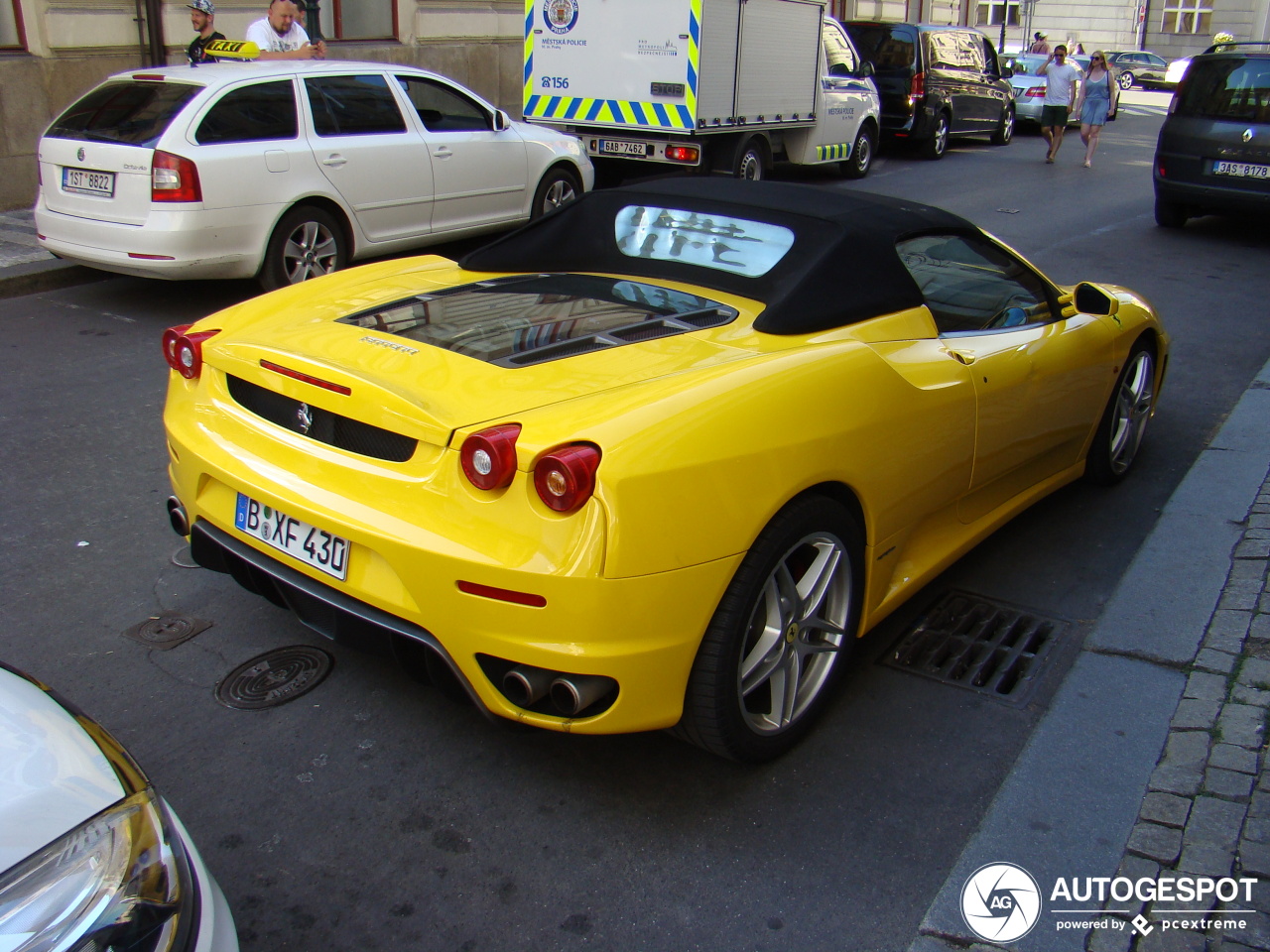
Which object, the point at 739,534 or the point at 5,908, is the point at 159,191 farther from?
the point at 5,908

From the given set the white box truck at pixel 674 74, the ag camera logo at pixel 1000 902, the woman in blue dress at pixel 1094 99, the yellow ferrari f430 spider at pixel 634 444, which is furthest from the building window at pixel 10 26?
the woman in blue dress at pixel 1094 99

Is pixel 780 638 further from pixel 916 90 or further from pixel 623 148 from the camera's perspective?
pixel 916 90

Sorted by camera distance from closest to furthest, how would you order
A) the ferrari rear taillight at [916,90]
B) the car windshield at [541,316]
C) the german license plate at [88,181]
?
1. the car windshield at [541,316]
2. the german license plate at [88,181]
3. the ferrari rear taillight at [916,90]

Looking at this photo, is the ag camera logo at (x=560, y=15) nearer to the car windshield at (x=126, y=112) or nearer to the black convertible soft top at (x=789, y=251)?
the car windshield at (x=126, y=112)

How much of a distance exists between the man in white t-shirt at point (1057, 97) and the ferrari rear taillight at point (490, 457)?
1799 cm

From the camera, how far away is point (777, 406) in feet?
9.65

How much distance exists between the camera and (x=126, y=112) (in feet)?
25.2

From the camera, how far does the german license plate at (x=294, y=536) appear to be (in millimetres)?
2869

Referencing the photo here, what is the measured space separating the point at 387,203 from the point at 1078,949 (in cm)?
740

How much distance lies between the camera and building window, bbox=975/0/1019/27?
172 ft

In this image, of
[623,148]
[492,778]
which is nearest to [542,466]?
[492,778]

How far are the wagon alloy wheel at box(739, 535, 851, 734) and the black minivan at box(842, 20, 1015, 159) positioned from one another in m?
16.6

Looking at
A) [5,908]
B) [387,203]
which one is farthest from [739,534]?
[387,203]

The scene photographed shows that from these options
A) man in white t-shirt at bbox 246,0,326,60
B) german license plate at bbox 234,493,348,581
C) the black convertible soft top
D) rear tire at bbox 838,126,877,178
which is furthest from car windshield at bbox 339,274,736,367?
rear tire at bbox 838,126,877,178
